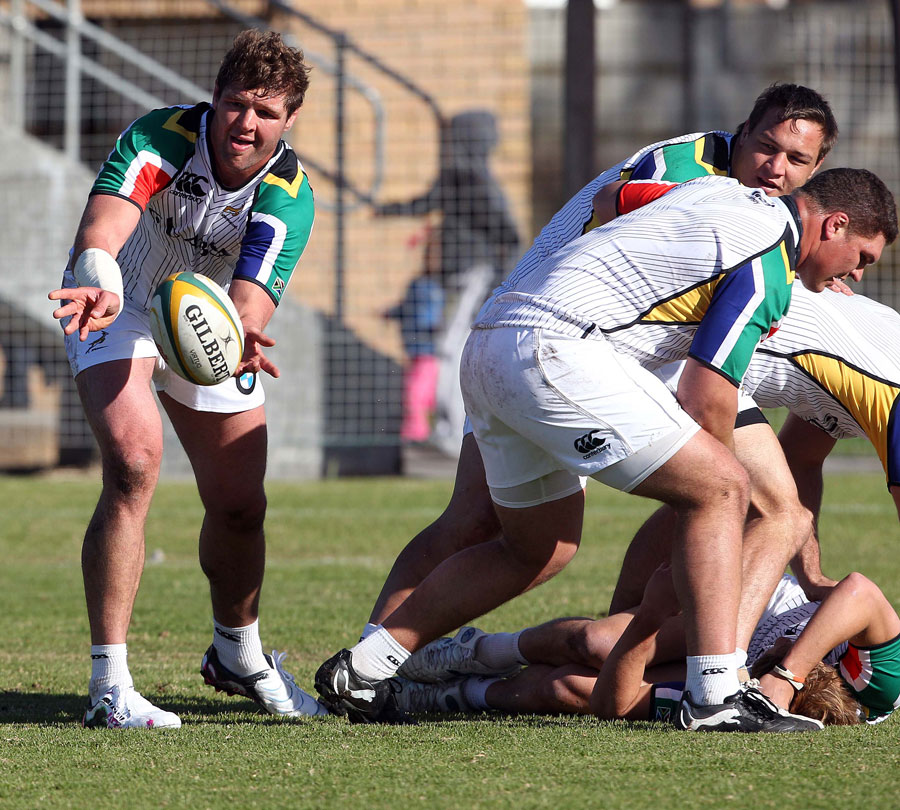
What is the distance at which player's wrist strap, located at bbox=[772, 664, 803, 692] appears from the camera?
3988mm

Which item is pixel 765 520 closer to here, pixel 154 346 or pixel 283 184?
pixel 283 184

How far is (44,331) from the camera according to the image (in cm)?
1253

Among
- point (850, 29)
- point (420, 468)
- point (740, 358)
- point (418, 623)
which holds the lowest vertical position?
point (420, 468)

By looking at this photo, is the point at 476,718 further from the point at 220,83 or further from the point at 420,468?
the point at 420,468

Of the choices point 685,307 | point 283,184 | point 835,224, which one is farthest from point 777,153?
point 283,184

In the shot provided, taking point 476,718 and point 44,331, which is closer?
point 476,718

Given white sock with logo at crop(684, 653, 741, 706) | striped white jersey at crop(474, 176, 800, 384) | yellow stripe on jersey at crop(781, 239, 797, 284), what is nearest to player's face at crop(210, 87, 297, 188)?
striped white jersey at crop(474, 176, 800, 384)

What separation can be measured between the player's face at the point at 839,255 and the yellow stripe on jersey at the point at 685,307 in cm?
45

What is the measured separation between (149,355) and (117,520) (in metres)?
0.55

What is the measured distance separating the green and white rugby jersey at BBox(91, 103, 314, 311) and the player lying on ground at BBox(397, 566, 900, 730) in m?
1.38

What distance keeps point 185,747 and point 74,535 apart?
5.18m

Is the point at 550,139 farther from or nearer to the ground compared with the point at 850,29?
nearer to the ground

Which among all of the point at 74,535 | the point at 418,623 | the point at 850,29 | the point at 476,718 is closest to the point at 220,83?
the point at 418,623

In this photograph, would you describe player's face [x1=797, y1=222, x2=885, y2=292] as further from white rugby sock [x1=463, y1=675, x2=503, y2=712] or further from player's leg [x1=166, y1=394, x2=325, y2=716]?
player's leg [x1=166, y1=394, x2=325, y2=716]
